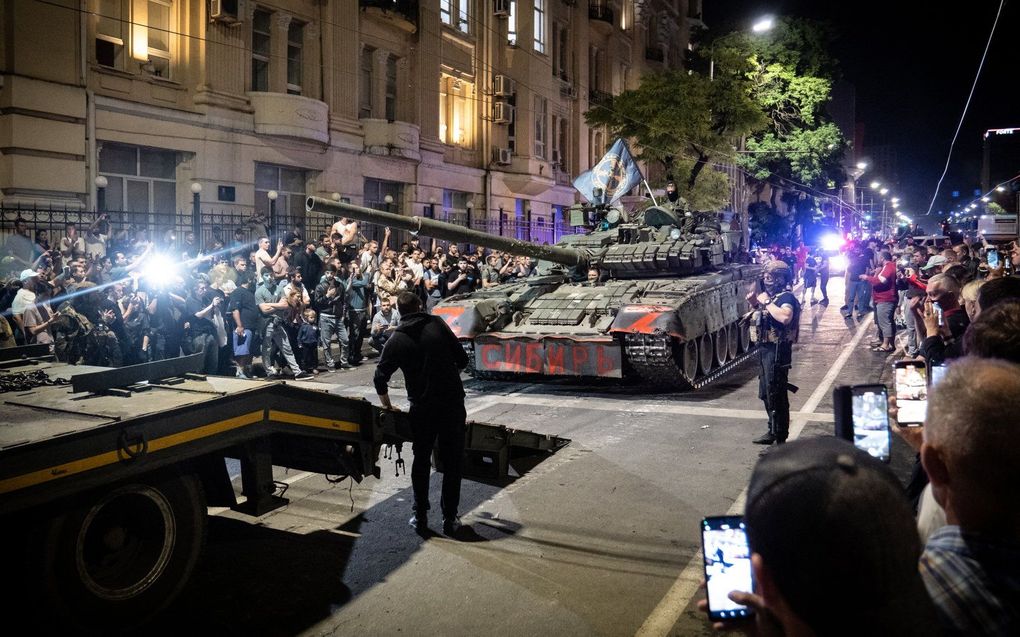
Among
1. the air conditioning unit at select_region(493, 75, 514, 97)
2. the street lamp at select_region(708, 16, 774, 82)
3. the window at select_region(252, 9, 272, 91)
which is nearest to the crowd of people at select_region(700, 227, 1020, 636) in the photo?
the window at select_region(252, 9, 272, 91)

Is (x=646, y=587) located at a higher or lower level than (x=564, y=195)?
lower

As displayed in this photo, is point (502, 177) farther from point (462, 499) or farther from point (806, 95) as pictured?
point (462, 499)

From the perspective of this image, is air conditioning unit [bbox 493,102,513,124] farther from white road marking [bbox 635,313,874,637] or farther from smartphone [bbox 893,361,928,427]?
smartphone [bbox 893,361,928,427]

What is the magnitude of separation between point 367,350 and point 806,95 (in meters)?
27.1

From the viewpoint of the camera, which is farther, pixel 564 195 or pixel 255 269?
pixel 564 195

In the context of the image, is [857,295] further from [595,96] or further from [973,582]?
[973,582]

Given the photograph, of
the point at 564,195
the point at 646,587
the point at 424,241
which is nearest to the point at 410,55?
the point at 424,241

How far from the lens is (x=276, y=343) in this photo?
13.2 metres

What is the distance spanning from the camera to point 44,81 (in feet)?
51.0

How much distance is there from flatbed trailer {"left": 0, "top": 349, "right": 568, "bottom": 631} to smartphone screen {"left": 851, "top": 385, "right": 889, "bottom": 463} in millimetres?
3386

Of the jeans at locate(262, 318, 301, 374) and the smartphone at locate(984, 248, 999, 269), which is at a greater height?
the smartphone at locate(984, 248, 999, 269)

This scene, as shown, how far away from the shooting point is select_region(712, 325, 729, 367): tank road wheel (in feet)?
46.3

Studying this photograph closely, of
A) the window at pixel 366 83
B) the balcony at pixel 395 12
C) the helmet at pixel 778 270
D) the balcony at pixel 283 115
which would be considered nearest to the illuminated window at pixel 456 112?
the balcony at pixel 395 12

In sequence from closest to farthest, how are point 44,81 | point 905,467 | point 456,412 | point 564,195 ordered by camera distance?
1. point 456,412
2. point 905,467
3. point 44,81
4. point 564,195
